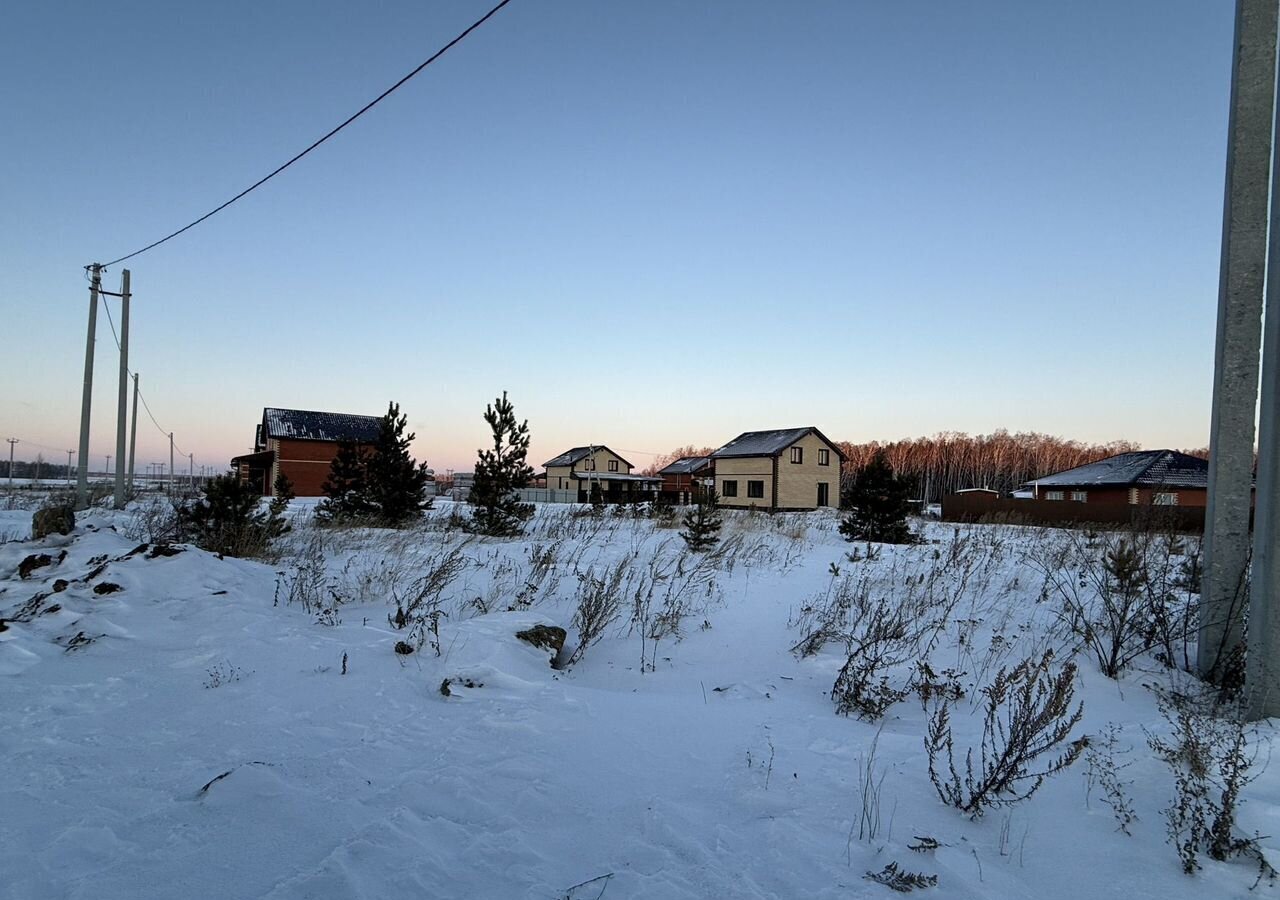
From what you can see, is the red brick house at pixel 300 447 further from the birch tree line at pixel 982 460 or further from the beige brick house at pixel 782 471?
the birch tree line at pixel 982 460

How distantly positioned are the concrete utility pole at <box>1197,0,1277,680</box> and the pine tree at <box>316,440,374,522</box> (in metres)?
15.5

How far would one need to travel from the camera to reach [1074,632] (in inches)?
225

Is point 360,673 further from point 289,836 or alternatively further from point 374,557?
point 374,557

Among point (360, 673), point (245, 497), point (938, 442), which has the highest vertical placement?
point (938, 442)

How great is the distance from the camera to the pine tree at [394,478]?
54.6ft

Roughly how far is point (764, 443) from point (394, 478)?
1230 inches

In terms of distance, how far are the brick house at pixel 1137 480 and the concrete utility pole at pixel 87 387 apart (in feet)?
131

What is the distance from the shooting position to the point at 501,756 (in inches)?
133

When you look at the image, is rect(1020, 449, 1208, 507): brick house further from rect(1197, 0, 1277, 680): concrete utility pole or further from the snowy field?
the snowy field

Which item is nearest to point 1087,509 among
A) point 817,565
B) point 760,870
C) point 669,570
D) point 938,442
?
point 817,565

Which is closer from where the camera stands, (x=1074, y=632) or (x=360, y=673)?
(x=360, y=673)

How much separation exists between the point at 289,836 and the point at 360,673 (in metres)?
2.18

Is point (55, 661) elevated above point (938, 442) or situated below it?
below

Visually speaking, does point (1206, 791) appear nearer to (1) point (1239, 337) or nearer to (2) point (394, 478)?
(1) point (1239, 337)
